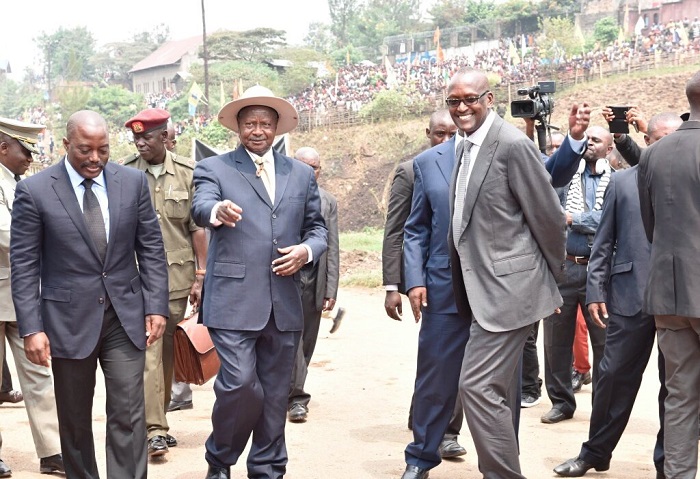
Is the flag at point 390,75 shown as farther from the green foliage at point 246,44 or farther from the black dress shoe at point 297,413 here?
the black dress shoe at point 297,413

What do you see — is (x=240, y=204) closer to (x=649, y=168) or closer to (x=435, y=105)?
(x=649, y=168)

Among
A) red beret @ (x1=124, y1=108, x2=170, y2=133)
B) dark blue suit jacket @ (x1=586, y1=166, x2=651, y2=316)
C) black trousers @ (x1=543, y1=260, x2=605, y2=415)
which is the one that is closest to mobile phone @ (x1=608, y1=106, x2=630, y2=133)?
dark blue suit jacket @ (x1=586, y1=166, x2=651, y2=316)

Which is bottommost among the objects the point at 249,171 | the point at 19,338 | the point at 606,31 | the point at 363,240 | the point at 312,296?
the point at 363,240

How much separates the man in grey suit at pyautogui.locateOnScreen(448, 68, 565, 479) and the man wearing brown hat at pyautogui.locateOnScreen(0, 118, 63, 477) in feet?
9.63

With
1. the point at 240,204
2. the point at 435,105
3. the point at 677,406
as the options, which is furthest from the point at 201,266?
the point at 435,105

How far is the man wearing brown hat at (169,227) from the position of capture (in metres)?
6.89

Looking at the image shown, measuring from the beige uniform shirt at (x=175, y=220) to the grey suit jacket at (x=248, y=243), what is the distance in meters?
1.21

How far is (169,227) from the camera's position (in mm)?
7070

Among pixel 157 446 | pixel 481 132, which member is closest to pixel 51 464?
pixel 157 446

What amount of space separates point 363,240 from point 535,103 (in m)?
19.0

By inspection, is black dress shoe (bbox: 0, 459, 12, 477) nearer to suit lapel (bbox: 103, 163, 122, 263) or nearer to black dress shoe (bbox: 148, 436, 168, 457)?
black dress shoe (bbox: 148, 436, 168, 457)

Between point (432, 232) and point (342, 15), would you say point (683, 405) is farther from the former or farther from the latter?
point (342, 15)

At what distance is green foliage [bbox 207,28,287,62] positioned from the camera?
43.8 meters

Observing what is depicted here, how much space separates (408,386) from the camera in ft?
31.2
